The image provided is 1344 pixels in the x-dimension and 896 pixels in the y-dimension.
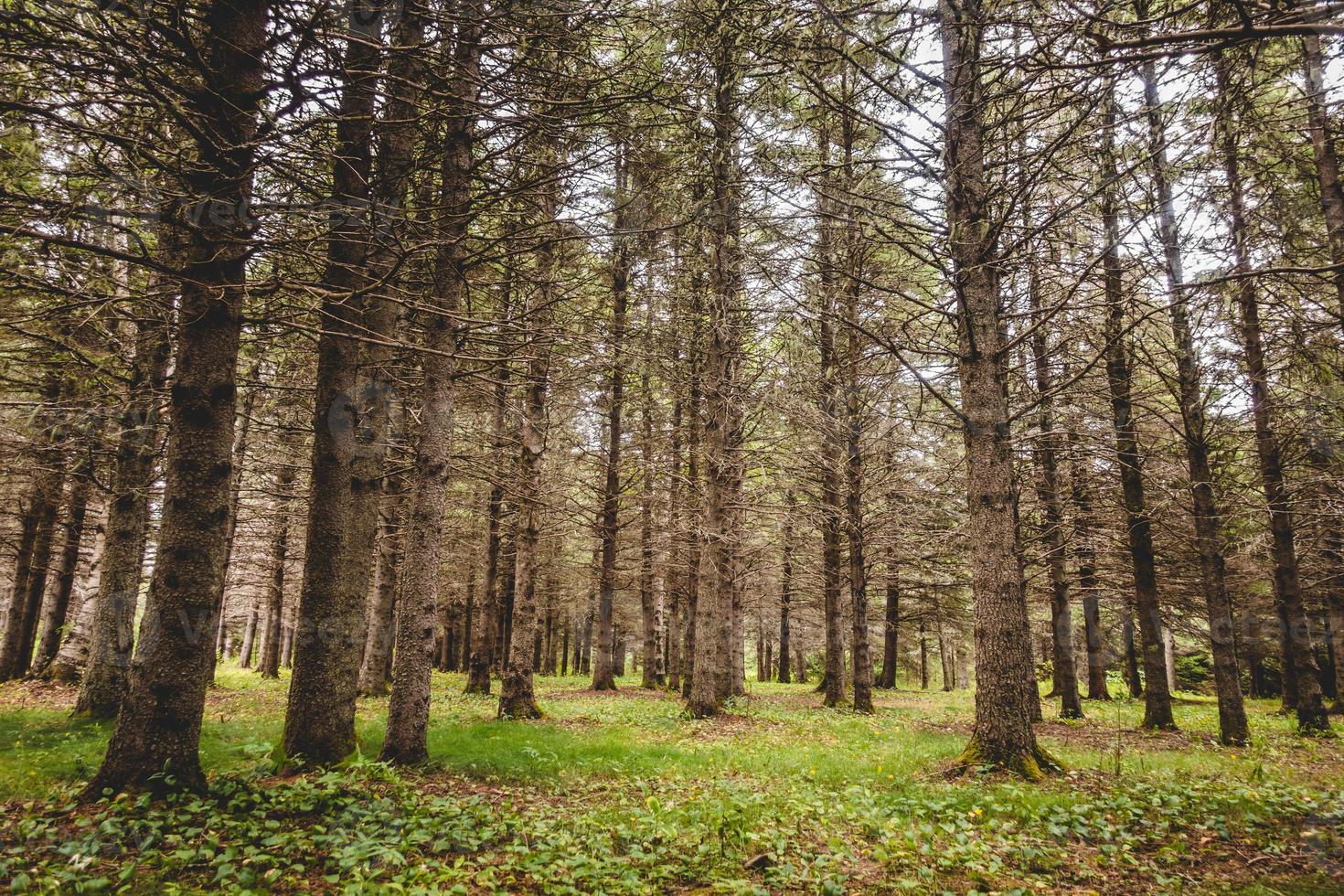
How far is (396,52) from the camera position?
12.6 feet

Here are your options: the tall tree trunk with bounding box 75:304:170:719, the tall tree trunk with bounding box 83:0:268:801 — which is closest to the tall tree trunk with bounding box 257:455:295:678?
the tall tree trunk with bounding box 75:304:170:719

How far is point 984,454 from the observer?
24.0 feet

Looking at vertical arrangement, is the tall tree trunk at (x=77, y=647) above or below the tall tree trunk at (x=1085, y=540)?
below

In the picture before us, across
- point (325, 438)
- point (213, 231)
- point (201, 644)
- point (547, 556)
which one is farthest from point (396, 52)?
point (547, 556)

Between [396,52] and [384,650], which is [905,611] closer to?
[384,650]

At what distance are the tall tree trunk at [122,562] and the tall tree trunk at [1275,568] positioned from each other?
1598 centimetres

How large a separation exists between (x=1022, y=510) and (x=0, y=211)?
19351 mm

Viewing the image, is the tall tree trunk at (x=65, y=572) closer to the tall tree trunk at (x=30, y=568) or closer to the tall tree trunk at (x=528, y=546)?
the tall tree trunk at (x=30, y=568)

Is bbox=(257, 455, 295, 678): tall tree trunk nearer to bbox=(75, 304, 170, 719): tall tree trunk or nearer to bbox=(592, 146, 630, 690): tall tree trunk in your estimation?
bbox=(75, 304, 170, 719): tall tree trunk

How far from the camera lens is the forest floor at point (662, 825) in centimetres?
394

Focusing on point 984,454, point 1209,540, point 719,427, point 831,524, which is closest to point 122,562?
point 719,427

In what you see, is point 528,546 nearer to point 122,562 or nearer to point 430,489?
point 430,489

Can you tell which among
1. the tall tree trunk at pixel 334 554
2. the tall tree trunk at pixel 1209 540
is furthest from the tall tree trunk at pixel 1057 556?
the tall tree trunk at pixel 334 554

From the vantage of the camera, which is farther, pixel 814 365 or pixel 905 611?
pixel 905 611
